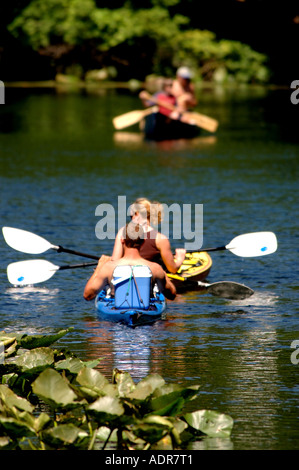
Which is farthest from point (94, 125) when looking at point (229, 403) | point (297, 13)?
point (229, 403)

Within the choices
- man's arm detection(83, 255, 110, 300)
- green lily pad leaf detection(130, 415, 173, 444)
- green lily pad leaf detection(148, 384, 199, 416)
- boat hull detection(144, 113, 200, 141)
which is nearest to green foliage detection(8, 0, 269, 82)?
boat hull detection(144, 113, 200, 141)

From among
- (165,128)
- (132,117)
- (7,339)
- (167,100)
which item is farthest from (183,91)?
(7,339)

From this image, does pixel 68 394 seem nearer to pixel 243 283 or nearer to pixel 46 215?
pixel 243 283

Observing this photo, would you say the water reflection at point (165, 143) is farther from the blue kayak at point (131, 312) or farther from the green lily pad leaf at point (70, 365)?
the green lily pad leaf at point (70, 365)

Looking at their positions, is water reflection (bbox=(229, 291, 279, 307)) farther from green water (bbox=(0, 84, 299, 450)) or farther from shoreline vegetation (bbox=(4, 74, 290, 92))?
shoreline vegetation (bbox=(4, 74, 290, 92))

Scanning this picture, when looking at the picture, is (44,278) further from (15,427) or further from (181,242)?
(15,427)

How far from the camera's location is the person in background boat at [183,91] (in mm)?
27391

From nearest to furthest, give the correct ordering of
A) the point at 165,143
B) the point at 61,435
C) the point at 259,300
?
the point at 61,435
the point at 259,300
the point at 165,143

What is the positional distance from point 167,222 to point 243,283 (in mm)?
3806

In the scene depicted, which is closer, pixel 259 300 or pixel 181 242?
pixel 259 300

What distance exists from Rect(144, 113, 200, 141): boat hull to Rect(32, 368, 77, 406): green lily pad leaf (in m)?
21.4

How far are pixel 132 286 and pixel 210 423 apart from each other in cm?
317

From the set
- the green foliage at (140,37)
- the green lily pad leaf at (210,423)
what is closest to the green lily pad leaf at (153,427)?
the green lily pad leaf at (210,423)

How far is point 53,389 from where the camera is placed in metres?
6.05
